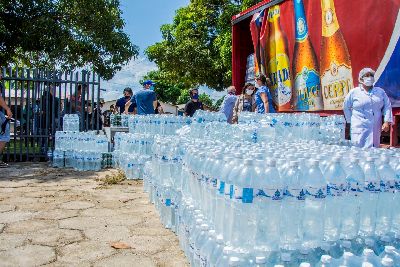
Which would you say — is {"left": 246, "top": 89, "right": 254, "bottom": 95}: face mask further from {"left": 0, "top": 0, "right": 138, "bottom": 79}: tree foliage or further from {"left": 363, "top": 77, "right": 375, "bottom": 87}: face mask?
{"left": 0, "top": 0, "right": 138, "bottom": 79}: tree foliage

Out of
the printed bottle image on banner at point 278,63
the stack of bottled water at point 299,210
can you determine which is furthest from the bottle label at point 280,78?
the stack of bottled water at point 299,210

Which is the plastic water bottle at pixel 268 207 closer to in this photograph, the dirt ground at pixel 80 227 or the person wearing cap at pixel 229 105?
the dirt ground at pixel 80 227

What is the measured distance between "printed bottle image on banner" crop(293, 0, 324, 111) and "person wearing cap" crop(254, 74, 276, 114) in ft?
1.53

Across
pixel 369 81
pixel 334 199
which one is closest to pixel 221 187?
pixel 334 199

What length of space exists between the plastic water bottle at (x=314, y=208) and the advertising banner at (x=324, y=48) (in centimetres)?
342

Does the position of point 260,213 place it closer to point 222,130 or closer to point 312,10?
point 222,130

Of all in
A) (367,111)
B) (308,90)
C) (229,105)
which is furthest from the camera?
(229,105)

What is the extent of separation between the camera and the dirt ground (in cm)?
355

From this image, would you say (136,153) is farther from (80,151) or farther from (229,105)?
(229,105)

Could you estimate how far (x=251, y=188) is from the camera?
2189 mm

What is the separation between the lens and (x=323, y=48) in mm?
6480

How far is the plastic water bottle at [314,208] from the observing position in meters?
2.26

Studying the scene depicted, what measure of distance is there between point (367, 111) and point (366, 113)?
0.15 feet

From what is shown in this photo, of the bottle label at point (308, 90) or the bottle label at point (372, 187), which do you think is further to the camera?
the bottle label at point (308, 90)
